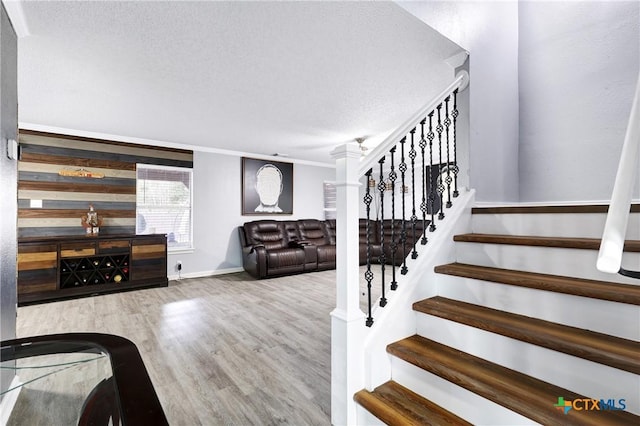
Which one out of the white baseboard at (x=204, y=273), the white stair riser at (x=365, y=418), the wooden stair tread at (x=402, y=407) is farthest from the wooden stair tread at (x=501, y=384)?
the white baseboard at (x=204, y=273)

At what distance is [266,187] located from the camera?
6230 mm

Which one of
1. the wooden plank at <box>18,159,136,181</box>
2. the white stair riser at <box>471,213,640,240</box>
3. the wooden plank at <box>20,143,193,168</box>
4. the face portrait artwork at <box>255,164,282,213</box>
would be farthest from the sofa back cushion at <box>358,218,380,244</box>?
the wooden plank at <box>18,159,136,181</box>

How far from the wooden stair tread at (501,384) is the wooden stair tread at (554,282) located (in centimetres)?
40

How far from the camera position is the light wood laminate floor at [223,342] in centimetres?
168

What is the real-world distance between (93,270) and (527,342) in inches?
200

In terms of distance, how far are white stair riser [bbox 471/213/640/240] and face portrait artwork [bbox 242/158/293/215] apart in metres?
4.70

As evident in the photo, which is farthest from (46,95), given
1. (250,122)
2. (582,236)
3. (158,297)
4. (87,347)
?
(582,236)

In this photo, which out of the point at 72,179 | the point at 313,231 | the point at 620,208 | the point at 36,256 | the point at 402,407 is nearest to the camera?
the point at 620,208

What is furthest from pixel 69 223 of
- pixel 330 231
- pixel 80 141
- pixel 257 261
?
pixel 330 231

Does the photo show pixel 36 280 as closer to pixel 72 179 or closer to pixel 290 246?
pixel 72 179

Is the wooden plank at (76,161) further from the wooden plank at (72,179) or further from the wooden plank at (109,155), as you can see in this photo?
the wooden plank at (72,179)

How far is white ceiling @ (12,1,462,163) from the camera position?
6.21 feet

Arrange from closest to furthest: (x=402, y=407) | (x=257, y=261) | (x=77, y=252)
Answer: (x=402, y=407) → (x=77, y=252) → (x=257, y=261)

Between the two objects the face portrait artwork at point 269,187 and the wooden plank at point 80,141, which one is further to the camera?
the face portrait artwork at point 269,187
